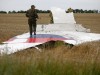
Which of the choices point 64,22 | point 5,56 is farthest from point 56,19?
point 5,56

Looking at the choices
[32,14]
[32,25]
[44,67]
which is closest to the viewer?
[44,67]

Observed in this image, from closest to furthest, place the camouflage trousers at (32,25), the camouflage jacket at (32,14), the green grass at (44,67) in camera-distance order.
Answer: the green grass at (44,67)
the camouflage jacket at (32,14)
the camouflage trousers at (32,25)

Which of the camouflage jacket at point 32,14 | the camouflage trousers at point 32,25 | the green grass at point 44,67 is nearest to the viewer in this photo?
the green grass at point 44,67

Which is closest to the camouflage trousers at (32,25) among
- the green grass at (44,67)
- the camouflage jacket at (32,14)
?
the camouflage jacket at (32,14)

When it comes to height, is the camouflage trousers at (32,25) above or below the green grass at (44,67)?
below

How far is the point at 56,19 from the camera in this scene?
20.7 metres

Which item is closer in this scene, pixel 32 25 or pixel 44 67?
pixel 44 67

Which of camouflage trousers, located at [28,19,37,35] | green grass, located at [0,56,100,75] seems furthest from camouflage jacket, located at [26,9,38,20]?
green grass, located at [0,56,100,75]

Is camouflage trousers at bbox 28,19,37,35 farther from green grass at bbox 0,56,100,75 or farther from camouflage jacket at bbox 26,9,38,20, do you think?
green grass at bbox 0,56,100,75

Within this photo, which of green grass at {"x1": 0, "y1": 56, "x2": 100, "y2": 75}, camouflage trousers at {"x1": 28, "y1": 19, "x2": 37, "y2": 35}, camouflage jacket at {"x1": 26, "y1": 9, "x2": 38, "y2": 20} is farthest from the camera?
camouflage trousers at {"x1": 28, "y1": 19, "x2": 37, "y2": 35}

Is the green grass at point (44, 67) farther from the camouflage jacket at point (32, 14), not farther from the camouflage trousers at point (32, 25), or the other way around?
the camouflage trousers at point (32, 25)

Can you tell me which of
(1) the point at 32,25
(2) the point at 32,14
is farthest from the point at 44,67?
(1) the point at 32,25

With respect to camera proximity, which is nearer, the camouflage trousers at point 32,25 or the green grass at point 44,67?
the green grass at point 44,67

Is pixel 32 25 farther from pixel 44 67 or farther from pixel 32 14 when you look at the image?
pixel 44 67
